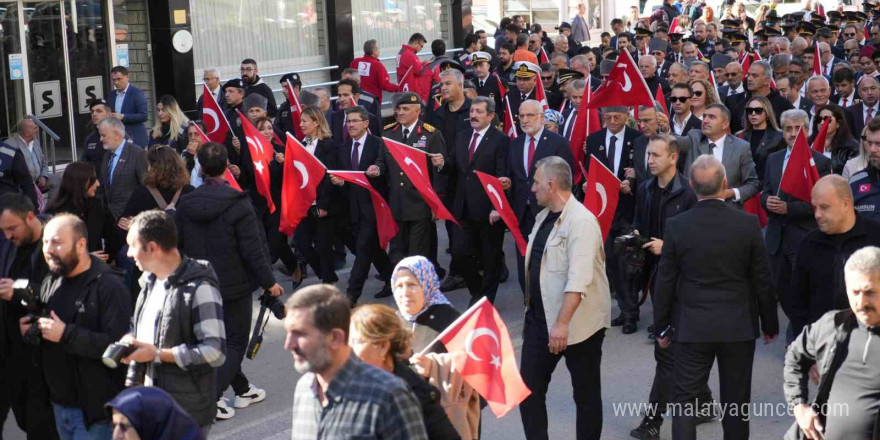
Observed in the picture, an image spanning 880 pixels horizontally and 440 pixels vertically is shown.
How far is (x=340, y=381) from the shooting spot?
3887 mm

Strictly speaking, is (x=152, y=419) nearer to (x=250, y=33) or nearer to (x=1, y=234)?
(x=1, y=234)

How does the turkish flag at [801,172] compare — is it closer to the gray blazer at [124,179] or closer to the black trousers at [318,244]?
the black trousers at [318,244]

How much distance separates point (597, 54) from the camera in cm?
2081

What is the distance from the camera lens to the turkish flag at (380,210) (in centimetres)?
1055

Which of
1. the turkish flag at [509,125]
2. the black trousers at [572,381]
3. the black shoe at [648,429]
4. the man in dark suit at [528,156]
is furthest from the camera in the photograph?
the turkish flag at [509,125]

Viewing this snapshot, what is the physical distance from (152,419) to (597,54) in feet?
57.9

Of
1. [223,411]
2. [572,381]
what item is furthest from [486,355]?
[223,411]

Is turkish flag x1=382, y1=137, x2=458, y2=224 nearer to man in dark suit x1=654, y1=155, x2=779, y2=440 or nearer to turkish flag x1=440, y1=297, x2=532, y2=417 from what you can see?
man in dark suit x1=654, y1=155, x2=779, y2=440

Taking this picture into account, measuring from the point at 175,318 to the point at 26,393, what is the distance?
65.9 inches

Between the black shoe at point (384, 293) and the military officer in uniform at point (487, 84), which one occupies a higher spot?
the military officer in uniform at point (487, 84)

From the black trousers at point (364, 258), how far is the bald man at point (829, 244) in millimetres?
4756

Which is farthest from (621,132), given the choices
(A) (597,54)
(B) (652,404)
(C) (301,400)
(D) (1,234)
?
(A) (597,54)

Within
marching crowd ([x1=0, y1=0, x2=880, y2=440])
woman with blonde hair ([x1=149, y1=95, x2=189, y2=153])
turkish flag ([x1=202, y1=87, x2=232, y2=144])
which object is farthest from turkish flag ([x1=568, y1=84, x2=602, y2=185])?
woman with blonde hair ([x1=149, y1=95, x2=189, y2=153])

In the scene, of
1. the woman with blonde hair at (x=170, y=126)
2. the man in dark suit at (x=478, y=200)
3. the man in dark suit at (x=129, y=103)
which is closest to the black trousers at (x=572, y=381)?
the man in dark suit at (x=478, y=200)
